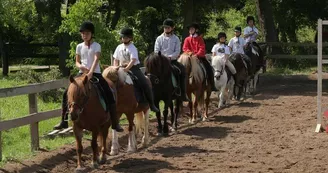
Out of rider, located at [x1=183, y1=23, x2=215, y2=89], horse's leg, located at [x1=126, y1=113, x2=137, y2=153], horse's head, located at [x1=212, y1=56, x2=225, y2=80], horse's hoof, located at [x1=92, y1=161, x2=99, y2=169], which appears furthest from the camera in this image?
horse's head, located at [x1=212, y1=56, x2=225, y2=80]

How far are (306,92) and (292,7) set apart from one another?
433 inches

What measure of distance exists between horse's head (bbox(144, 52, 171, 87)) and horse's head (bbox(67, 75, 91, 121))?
333cm

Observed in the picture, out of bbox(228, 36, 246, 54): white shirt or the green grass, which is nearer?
the green grass

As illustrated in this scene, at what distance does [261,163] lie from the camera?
9.92 m

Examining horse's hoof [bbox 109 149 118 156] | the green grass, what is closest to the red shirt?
the green grass

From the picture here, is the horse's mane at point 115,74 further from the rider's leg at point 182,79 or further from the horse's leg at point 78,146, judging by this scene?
the rider's leg at point 182,79

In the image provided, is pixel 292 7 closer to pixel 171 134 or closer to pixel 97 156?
pixel 171 134

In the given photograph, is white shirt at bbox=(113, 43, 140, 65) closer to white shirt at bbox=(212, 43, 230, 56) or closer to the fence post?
the fence post

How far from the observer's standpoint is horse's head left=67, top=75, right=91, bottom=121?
31.3 ft

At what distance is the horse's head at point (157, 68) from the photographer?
13.0 meters

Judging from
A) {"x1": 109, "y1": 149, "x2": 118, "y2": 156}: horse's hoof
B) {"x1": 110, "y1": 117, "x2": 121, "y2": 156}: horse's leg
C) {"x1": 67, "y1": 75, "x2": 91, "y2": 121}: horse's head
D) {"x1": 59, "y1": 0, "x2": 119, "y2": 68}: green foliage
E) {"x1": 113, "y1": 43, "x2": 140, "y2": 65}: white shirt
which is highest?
{"x1": 59, "y1": 0, "x2": 119, "y2": 68}: green foliage

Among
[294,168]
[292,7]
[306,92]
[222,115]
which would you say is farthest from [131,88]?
[292,7]

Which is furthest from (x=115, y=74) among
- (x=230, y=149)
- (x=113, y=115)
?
(x=230, y=149)

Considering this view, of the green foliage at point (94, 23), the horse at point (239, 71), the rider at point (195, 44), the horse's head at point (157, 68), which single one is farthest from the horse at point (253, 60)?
the horse's head at point (157, 68)
